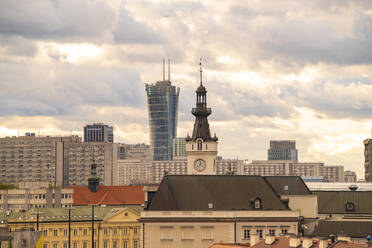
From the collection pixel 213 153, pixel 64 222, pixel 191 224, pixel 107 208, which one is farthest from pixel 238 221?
pixel 107 208

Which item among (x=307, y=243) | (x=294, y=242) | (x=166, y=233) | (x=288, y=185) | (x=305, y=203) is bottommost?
(x=307, y=243)

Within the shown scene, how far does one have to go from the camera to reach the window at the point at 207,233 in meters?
128

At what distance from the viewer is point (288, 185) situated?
141 meters

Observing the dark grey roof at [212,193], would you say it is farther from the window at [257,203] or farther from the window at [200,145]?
the window at [200,145]

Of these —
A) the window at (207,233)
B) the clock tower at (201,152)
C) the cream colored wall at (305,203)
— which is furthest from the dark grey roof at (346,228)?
the clock tower at (201,152)

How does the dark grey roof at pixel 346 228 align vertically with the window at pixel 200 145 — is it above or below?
below

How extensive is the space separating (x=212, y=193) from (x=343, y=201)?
3003 centimetres

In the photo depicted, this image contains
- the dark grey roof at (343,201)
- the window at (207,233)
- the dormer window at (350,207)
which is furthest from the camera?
the dark grey roof at (343,201)

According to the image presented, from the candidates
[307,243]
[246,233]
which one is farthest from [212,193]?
[307,243]

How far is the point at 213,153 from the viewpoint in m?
158

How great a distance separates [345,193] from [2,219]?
51.7 meters

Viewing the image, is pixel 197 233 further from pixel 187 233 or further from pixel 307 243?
pixel 307 243

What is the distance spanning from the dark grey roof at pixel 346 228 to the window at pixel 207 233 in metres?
12.2

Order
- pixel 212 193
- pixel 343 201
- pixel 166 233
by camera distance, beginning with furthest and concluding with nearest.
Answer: pixel 343 201 → pixel 212 193 → pixel 166 233
